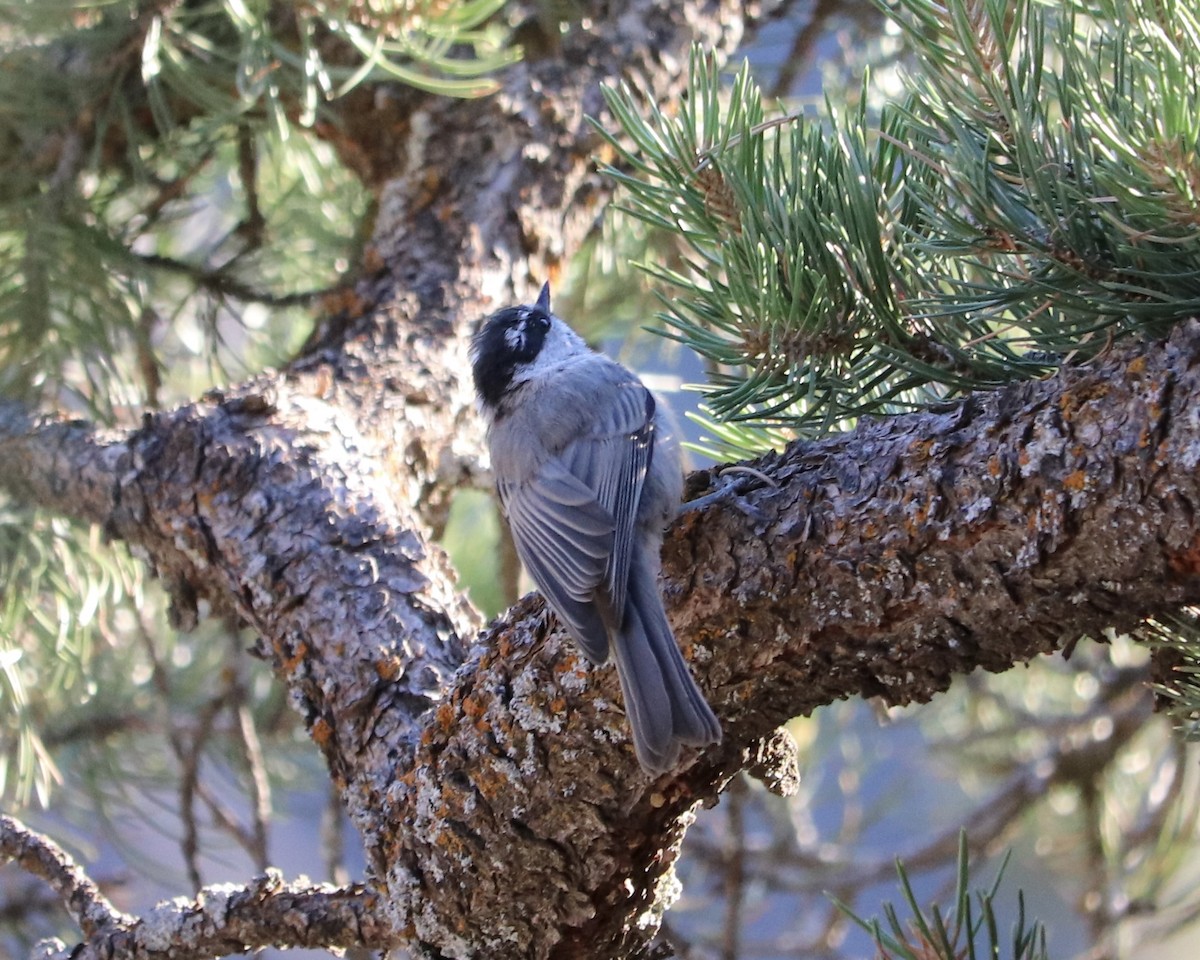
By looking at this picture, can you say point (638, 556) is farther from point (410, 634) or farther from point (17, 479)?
point (17, 479)

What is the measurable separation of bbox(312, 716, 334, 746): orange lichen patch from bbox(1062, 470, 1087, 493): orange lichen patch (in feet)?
2.99

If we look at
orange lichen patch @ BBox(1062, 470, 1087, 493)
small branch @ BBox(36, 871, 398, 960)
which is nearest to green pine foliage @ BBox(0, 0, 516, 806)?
small branch @ BBox(36, 871, 398, 960)

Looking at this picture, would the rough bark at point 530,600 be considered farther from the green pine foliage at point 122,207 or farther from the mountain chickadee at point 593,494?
the green pine foliage at point 122,207

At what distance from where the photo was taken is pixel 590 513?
1631mm

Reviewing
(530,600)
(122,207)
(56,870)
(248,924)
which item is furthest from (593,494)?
(122,207)

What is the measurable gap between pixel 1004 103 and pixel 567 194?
46.1 inches

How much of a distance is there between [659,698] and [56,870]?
818 millimetres

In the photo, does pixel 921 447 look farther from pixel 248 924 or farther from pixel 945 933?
pixel 248 924

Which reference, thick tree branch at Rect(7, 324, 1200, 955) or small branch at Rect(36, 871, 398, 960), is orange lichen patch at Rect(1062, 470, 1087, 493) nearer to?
thick tree branch at Rect(7, 324, 1200, 955)

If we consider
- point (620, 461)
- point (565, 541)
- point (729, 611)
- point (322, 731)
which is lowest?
point (729, 611)

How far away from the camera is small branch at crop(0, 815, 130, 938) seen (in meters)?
1.38

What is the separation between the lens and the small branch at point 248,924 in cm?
132

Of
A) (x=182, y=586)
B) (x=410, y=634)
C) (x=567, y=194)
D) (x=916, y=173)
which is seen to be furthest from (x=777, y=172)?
(x=182, y=586)

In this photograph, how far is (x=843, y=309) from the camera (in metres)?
1.21
